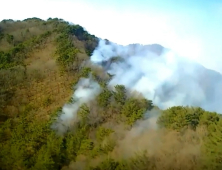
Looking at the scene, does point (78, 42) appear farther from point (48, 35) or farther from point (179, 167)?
point (179, 167)

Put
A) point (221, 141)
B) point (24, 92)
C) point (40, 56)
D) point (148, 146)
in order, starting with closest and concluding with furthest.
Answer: point (221, 141)
point (148, 146)
point (24, 92)
point (40, 56)

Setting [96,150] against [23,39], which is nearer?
[96,150]

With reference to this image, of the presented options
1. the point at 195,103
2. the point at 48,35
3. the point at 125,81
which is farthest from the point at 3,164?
the point at 195,103

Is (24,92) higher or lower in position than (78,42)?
lower

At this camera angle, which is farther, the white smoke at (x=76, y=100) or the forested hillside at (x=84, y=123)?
the white smoke at (x=76, y=100)

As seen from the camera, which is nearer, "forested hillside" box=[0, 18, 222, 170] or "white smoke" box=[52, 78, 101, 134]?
"forested hillside" box=[0, 18, 222, 170]

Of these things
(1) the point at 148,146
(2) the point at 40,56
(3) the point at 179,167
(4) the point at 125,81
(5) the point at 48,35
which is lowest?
(3) the point at 179,167

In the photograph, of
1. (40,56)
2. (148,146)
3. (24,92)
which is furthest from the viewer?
(40,56)
